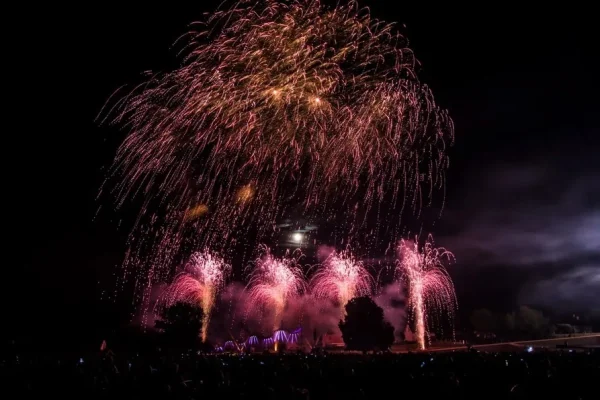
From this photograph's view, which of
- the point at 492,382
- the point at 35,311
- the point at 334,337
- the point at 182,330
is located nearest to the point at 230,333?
the point at 334,337

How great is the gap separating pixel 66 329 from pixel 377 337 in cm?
3922

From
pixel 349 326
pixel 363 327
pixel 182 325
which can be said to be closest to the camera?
pixel 182 325

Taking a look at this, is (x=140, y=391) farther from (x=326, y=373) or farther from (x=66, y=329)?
(x=66, y=329)

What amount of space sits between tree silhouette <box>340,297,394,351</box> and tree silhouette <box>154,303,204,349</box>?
18.2 metres

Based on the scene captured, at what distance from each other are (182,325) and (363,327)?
22.1m

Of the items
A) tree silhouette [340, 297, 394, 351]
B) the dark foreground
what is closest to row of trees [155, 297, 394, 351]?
tree silhouette [340, 297, 394, 351]

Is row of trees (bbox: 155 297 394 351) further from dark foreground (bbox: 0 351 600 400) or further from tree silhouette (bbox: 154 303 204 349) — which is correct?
dark foreground (bbox: 0 351 600 400)

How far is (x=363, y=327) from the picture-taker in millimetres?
55625

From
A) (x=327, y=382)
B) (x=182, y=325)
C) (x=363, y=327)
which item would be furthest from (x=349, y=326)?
(x=327, y=382)

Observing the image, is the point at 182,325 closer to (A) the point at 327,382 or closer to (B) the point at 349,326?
(B) the point at 349,326

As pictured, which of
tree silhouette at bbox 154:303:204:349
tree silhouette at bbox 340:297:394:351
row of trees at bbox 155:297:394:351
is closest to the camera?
tree silhouette at bbox 154:303:204:349

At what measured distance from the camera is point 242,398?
1184 cm

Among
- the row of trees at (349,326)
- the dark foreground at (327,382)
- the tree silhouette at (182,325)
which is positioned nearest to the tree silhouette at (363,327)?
the row of trees at (349,326)

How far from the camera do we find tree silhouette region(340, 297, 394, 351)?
55562mm
